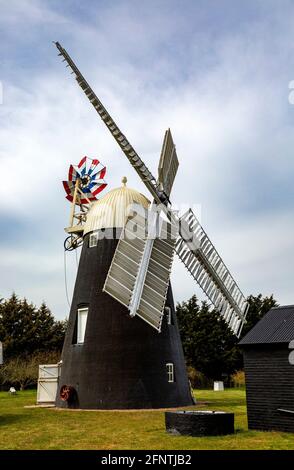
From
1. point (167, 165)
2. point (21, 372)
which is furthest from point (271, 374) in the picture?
point (21, 372)

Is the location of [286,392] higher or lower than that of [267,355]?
lower

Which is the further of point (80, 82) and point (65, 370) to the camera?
point (65, 370)

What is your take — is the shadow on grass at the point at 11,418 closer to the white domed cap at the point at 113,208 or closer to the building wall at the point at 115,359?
the building wall at the point at 115,359

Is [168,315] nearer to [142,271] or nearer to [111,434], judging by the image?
[142,271]

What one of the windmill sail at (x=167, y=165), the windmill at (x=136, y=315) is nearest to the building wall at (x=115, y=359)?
the windmill at (x=136, y=315)

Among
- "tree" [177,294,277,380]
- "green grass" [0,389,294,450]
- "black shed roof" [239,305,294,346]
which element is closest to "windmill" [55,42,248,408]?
"green grass" [0,389,294,450]

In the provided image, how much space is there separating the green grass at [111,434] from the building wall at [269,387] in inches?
17.7

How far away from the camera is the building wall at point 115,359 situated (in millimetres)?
19078

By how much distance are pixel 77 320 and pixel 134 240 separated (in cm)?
592

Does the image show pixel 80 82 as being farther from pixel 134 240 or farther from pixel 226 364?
pixel 226 364
